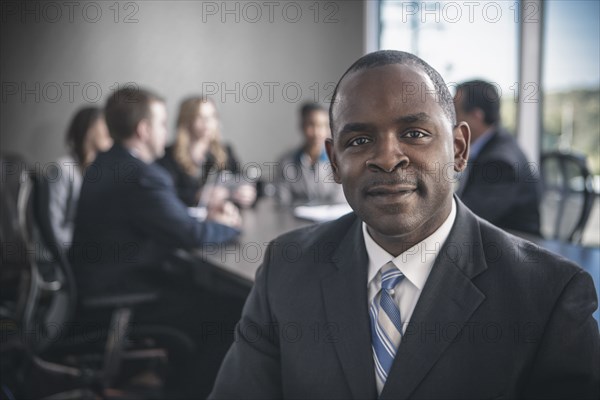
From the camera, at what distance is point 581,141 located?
4.07 m

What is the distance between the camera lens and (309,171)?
12.6ft

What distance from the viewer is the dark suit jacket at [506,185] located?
2334mm

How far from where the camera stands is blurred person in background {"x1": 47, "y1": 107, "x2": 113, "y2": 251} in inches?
130

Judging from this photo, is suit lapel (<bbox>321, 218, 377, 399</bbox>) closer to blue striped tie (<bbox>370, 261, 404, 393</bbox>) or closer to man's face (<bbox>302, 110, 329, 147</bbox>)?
blue striped tie (<bbox>370, 261, 404, 393</bbox>)

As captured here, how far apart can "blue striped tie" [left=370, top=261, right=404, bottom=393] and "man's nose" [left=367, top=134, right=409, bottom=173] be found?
0.18 meters

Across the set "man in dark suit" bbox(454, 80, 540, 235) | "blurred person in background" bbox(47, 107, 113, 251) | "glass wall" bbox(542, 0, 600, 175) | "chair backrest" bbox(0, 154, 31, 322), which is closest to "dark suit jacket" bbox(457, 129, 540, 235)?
"man in dark suit" bbox(454, 80, 540, 235)

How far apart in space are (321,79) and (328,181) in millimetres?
2261

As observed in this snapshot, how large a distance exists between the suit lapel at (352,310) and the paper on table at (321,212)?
5.51 ft

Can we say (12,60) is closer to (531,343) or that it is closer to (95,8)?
(95,8)

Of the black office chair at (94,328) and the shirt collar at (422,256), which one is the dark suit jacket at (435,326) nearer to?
the shirt collar at (422,256)

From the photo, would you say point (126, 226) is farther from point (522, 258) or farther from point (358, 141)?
point (522, 258)

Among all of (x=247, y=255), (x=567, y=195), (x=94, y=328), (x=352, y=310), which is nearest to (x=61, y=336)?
(x=94, y=328)

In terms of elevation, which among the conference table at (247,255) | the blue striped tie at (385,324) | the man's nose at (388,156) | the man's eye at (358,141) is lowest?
the conference table at (247,255)

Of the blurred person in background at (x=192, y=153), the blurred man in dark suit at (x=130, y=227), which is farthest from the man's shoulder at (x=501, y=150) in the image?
the blurred person in background at (x=192, y=153)
